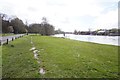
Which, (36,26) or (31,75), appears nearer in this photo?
(31,75)

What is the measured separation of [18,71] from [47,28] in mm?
98239

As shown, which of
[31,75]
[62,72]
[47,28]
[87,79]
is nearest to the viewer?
[87,79]

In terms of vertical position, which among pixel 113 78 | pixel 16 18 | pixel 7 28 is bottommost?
pixel 113 78

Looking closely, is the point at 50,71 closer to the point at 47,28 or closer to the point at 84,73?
the point at 84,73

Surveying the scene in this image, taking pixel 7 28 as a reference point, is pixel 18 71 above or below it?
below

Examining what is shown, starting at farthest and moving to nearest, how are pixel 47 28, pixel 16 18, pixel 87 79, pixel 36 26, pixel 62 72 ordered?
pixel 36 26
pixel 16 18
pixel 47 28
pixel 62 72
pixel 87 79

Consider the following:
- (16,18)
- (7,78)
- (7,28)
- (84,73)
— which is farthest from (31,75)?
(16,18)

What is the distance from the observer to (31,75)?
357 inches

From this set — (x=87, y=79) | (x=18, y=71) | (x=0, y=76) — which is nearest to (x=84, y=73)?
(x=87, y=79)

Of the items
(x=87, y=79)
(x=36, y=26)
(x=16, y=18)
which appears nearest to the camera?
(x=87, y=79)

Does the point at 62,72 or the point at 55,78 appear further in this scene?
the point at 62,72

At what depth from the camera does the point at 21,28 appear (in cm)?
12288

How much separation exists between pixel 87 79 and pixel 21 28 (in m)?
118

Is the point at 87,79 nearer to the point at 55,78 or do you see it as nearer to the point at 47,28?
the point at 55,78
